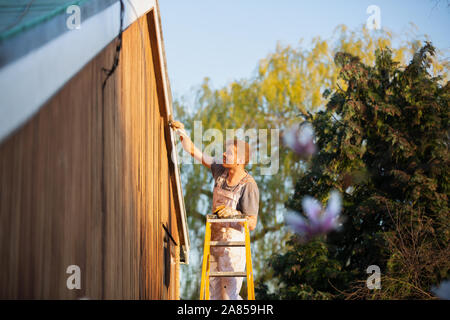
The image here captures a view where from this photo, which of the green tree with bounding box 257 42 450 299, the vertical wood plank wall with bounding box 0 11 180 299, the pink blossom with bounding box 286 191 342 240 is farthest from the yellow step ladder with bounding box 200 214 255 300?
the pink blossom with bounding box 286 191 342 240

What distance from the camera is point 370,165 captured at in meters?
13.8

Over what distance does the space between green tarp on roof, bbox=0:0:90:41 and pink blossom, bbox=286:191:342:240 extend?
10.9 metres

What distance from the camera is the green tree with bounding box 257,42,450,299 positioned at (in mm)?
12484

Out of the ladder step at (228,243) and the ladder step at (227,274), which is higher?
the ladder step at (228,243)

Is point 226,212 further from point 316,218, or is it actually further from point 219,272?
point 316,218

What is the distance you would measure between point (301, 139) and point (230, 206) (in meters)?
9.46

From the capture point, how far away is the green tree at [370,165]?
1248cm

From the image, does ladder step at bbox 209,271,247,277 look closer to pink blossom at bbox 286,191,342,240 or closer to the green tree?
the green tree

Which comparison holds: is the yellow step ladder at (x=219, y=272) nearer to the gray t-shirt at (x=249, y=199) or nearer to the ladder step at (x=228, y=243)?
the ladder step at (x=228, y=243)

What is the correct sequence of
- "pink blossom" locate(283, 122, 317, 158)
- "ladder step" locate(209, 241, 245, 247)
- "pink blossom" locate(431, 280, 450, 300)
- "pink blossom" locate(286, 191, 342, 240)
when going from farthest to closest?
"pink blossom" locate(283, 122, 317, 158) → "pink blossom" locate(286, 191, 342, 240) → "pink blossom" locate(431, 280, 450, 300) → "ladder step" locate(209, 241, 245, 247)

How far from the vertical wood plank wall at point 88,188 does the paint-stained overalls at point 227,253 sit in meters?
0.67

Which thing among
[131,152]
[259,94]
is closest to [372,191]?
[259,94]

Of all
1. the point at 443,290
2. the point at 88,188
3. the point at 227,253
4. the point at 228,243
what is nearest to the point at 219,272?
the point at 228,243

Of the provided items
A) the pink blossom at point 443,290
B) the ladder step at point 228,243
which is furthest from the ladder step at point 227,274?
the pink blossom at point 443,290
